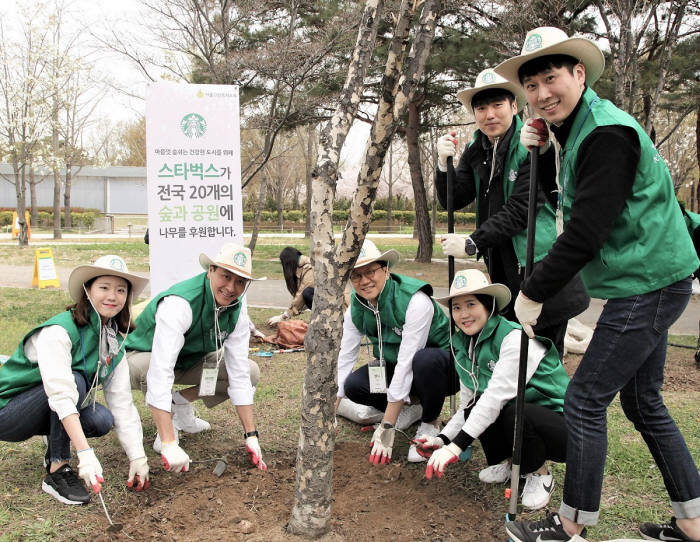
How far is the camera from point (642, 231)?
81.7 inches

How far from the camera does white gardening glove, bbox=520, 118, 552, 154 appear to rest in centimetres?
259

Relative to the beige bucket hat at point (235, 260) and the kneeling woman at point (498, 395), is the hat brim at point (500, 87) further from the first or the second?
the beige bucket hat at point (235, 260)

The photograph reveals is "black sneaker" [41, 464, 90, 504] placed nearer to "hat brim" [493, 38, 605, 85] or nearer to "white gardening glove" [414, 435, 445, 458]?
"white gardening glove" [414, 435, 445, 458]

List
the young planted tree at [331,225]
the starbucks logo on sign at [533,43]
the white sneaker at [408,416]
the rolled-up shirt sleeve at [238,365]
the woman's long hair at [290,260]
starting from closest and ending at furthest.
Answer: the starbucks logo on sign at [533,43], the young planted tree at [331,225], the rolled-up shirt sleeve at [238,365], the white sneaker at [408,416], the woman's long hair at [290,260]

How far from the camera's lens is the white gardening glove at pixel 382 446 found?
10.8 feet

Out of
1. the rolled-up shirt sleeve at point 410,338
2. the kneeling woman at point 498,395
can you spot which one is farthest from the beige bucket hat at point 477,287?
the rolled-up shirt sleeve at point 410,338

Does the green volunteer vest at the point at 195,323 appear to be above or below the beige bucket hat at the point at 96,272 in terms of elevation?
below

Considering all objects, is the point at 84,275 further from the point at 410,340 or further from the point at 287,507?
the point at 410,340

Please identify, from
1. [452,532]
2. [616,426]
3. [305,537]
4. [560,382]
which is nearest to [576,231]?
[560,382]

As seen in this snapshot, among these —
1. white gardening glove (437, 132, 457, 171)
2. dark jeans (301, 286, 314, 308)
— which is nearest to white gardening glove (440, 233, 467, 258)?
white gardening glove (437, 132, 457, 171)

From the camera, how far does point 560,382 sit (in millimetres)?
2988

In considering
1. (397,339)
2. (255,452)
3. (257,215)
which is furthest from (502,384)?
(257,215)

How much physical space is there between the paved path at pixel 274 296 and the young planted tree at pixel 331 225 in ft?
19.7

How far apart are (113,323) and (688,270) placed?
8.36 feet
